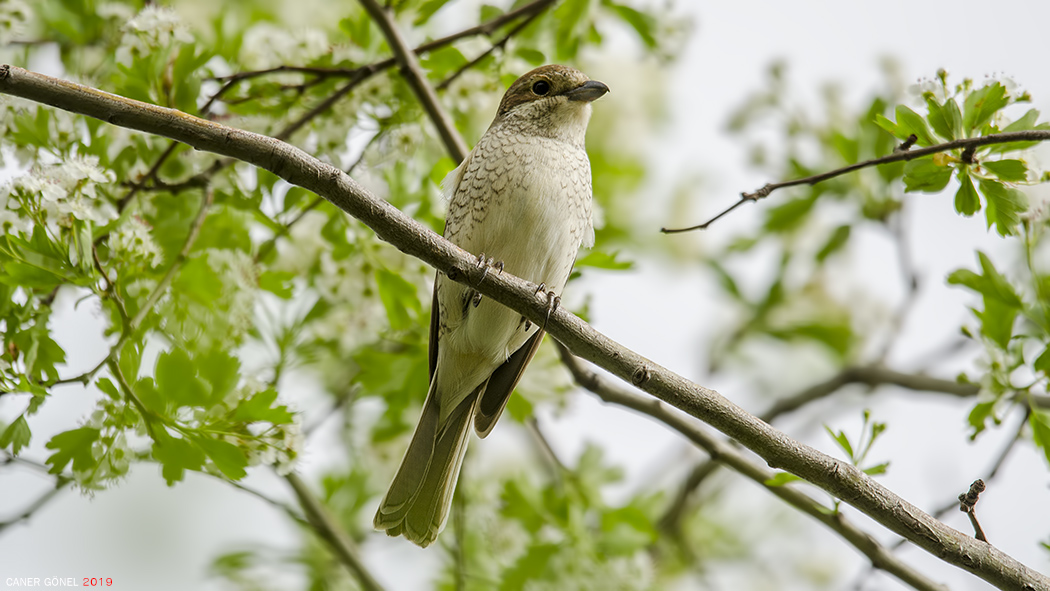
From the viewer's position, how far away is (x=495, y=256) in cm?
349

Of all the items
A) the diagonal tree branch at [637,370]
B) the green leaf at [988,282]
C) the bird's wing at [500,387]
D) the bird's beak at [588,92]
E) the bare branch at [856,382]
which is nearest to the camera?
the diagonal tree branch at [637,370]

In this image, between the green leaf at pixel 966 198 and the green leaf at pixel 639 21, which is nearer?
the green leaf at pixel 966 198

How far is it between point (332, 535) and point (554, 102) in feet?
6.98

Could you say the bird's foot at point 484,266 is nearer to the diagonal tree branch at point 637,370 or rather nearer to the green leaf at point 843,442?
the diagonal tree branch at point 637,370

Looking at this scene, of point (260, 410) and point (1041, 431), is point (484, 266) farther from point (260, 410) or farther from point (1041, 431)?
point (1041, 431)

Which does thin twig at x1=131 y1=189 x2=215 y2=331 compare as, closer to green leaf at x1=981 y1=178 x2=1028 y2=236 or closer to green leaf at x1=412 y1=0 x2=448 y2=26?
green leaf at x1=412 y1=0 x2=448 y2=26

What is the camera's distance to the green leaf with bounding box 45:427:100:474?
2.59 metres

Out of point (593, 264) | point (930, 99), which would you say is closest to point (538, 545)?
point (593, 264)

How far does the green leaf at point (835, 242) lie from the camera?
14.9 feet

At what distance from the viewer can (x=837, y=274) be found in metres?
5.99

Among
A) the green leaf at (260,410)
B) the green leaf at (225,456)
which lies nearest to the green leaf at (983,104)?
the green leaf at (260,410)

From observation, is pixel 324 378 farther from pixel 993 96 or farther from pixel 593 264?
pixel 993 96

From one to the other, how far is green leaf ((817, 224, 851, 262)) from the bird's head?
1554 mm

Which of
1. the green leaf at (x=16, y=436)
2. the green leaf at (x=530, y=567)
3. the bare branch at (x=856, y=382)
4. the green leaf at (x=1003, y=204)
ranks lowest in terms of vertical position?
the green leaf at (x=16, y=436)
